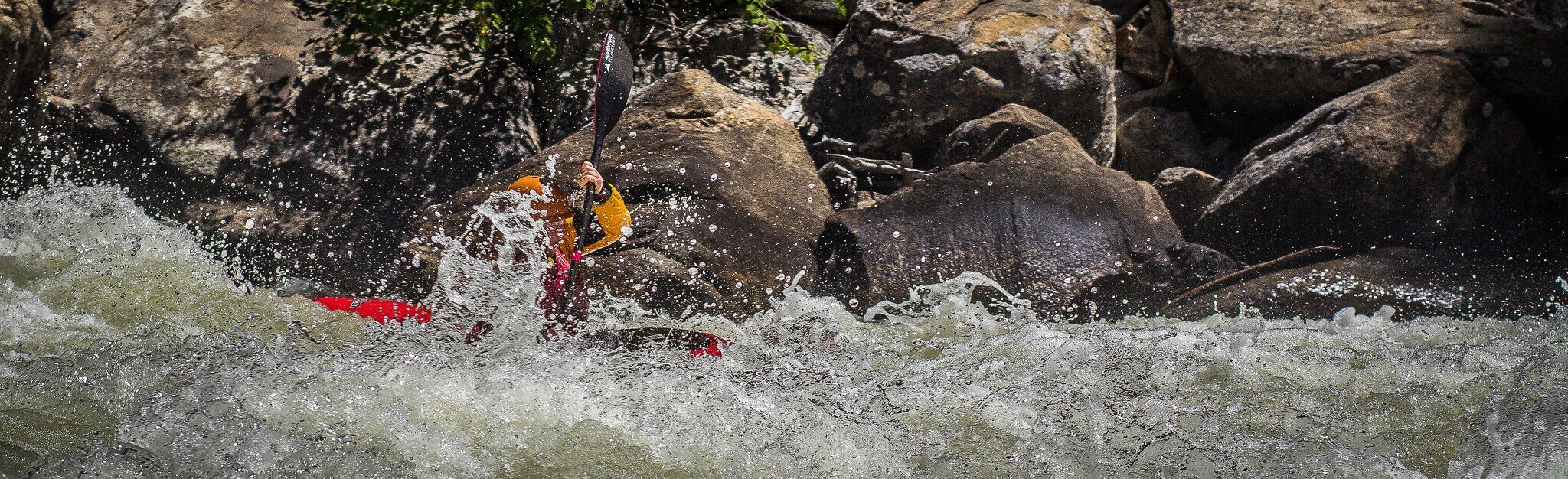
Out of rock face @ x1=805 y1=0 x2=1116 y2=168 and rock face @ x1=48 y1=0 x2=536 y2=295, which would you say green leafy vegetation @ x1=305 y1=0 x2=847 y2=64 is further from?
rock face @ x1=805 y1=0 x2=1116 y2=168

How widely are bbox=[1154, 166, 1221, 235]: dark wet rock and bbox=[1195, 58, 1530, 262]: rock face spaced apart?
0.13 m

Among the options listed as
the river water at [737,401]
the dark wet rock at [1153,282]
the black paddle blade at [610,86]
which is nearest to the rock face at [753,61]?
the black paddle blade at [610,86]

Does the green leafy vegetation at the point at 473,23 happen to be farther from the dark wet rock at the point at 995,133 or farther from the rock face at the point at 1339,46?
the rock face at the point at 1339,46

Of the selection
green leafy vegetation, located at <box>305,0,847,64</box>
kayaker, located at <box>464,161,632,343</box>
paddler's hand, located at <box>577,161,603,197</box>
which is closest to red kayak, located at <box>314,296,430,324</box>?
kayaker, located at <box>464,161,632,343</box>

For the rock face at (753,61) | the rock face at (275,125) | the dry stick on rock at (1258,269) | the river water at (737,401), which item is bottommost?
the rock face at (275,125)

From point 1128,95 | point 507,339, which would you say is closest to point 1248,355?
point 507,339

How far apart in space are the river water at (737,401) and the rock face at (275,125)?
1.28m

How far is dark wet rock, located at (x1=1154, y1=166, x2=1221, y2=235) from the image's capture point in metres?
4.39

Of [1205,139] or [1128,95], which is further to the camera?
[1128,95]

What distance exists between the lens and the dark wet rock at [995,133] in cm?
433

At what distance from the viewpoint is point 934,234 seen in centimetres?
386

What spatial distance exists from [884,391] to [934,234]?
5.16 feet

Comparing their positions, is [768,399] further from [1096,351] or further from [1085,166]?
[1085,166]

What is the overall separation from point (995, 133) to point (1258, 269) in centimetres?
113
